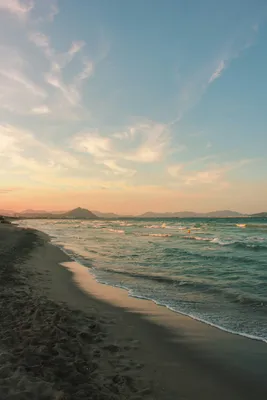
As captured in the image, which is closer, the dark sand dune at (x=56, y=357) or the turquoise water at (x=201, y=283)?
the dark sand dune at (x=56, y=357)

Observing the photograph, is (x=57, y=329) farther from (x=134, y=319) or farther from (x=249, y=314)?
(x=249, y=314)

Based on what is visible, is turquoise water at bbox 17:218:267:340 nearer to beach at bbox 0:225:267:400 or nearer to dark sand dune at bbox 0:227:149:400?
beach at bbox 0:225:267:400

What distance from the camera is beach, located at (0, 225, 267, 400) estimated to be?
4.66 metres

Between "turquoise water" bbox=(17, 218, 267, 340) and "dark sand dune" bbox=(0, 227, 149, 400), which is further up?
"dark sand dune" bbox=(0, 227, 149, 400)

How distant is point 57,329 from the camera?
6750 mm

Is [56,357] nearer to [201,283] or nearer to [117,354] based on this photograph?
[117,354]

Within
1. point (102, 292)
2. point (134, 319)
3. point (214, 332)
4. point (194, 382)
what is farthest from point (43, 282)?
point (194, 382)

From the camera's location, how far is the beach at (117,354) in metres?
4.66

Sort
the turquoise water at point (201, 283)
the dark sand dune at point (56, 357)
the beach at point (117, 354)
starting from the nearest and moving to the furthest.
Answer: the dark sand dune at point (56, 357), the beach at point (117, 354), the turquoise water at point (201, 283)

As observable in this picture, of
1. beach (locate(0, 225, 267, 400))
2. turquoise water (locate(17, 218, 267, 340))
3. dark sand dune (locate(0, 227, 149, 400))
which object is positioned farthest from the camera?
turquoise water (locate(17, 218, 267, 340))

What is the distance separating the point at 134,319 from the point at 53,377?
13.0 feet

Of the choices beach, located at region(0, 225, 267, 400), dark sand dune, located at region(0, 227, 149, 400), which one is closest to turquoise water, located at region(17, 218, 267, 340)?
beach, located at region(0, 225, 267, 400)

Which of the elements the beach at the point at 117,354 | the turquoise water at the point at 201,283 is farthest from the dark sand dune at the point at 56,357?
the turquoise water at the point at 201,283

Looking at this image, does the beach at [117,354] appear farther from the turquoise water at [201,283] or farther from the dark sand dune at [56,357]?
the turquoise water at [201,283]
